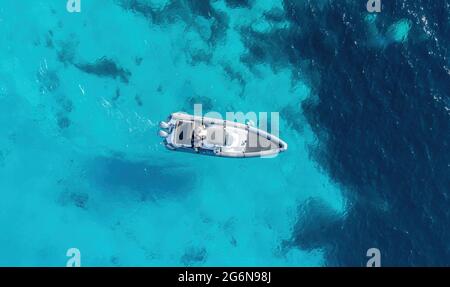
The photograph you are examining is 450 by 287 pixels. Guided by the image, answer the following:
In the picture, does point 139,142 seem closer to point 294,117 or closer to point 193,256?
point 193,256

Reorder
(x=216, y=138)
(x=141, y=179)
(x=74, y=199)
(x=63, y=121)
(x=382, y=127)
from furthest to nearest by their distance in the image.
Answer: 1. (x=141, y=179)
2. (x=74, y=199)
3. (x=63, y=121)
4. (x=382, y=127)
5. (x=216, y=138)

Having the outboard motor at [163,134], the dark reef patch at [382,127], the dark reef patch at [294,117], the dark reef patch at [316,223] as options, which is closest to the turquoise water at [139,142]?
the dark reef patch at [294,117]

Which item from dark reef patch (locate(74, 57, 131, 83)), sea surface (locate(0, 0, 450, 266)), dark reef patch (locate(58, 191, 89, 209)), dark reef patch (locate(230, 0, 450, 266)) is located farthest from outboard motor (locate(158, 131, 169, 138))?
dark reef patch (locate(230, 0, 450, 266))

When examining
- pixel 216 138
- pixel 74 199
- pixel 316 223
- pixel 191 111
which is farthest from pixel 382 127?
pixel 74 199

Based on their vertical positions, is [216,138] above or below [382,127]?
below

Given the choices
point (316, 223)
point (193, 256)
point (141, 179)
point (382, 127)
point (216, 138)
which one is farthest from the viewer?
point (141, 179)

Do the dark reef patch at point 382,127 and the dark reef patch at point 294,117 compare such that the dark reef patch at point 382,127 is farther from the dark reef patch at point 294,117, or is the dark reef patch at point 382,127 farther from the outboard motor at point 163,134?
the outboard motor at point 163,134
